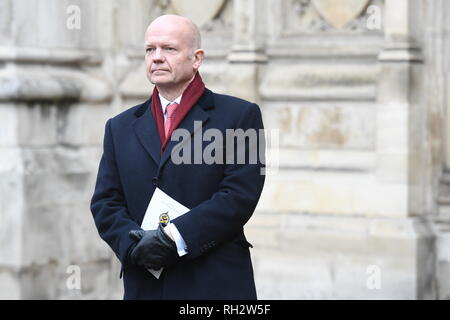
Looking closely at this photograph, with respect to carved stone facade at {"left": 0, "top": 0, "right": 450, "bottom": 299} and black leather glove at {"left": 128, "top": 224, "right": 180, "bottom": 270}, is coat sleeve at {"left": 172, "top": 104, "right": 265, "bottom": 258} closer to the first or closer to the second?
black leather glove at {"left": 128, "top": 224, "right": 180, "bottom": 270}

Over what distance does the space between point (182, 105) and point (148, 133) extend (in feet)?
0.51

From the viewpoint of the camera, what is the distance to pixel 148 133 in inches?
146

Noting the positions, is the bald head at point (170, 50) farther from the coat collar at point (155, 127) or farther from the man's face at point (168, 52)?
the coat collar at point (155, 127)

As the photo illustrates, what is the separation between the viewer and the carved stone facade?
22.0 feet

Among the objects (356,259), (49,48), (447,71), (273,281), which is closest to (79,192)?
(49,48)

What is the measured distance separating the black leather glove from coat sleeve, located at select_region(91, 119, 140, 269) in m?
0.06

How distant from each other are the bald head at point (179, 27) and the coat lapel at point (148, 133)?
0.30 metres

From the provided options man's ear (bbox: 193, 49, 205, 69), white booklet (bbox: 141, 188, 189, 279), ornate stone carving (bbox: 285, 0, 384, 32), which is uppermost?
ornate stone carving (bbox: 285, 0, 384, 32)

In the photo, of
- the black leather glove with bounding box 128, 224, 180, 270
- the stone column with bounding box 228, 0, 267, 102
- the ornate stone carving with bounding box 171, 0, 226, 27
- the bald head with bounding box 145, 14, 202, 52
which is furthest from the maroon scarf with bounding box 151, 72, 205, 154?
the ornate stone carving with bounding box 171, 0, 226, 27

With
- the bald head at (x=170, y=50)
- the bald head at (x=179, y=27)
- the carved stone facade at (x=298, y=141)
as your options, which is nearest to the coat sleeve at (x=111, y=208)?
the bald head at (x=170, y=50)

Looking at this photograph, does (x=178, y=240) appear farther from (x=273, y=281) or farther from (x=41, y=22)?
(x=41, y=22)

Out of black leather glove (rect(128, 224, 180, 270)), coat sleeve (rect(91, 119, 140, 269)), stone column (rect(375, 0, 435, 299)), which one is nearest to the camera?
black leather glove (rect(128, 224, 180, 270))

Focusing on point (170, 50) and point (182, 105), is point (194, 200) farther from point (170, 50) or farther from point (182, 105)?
point (170, 50)

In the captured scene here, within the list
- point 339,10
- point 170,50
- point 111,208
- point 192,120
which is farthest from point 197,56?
point 339,10
